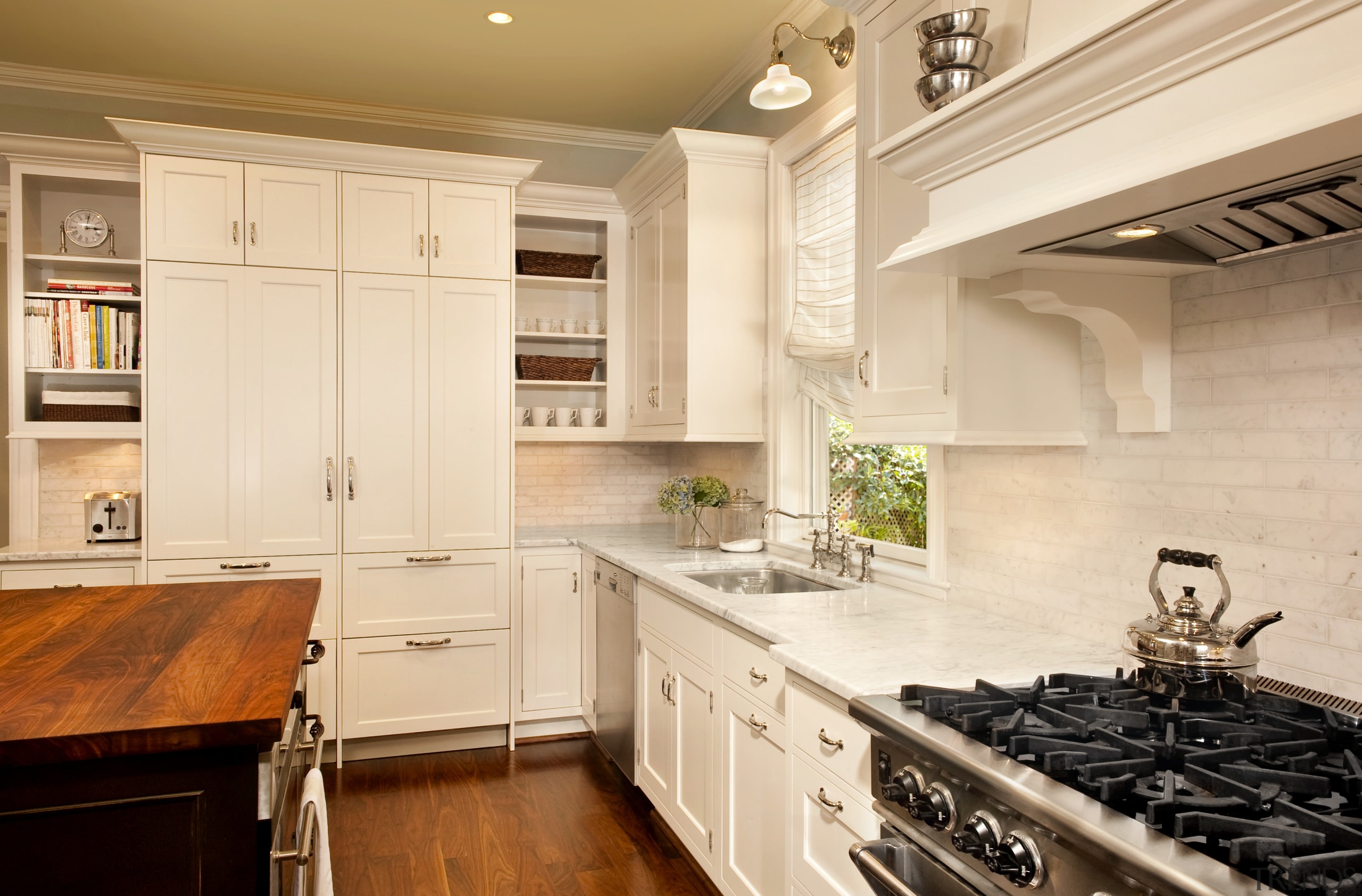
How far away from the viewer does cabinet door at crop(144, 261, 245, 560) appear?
365cm

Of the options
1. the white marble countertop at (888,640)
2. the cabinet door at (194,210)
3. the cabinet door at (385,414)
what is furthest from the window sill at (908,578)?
the cabinet door at (194,210)

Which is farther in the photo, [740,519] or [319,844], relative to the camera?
[740,519]

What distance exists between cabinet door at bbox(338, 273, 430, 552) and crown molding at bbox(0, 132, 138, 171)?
108 cm

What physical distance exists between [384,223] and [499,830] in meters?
2.51

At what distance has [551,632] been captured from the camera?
4176 millimetres

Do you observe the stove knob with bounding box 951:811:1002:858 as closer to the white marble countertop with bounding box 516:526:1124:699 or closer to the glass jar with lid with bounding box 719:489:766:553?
the white marble countertop with bounding box 516:526:1124:699

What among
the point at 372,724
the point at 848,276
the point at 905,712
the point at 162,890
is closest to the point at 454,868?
the point at 372,724

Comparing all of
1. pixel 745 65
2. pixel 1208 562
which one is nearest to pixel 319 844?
pixel 1208 562

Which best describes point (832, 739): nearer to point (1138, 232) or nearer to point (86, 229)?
point (1138, 232)

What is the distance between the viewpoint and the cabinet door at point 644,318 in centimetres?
Result: 413

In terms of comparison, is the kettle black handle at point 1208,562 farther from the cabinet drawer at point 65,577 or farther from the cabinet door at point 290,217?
the cabinet drawer at point 65,577

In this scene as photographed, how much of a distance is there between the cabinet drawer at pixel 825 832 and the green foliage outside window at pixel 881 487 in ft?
3.69

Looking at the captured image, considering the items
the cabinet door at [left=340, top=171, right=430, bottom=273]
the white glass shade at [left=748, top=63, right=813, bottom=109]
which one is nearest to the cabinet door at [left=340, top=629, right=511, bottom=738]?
the cabinet door at [left=340, top=171, right=430, bottom=273]

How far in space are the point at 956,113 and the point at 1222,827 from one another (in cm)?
111
